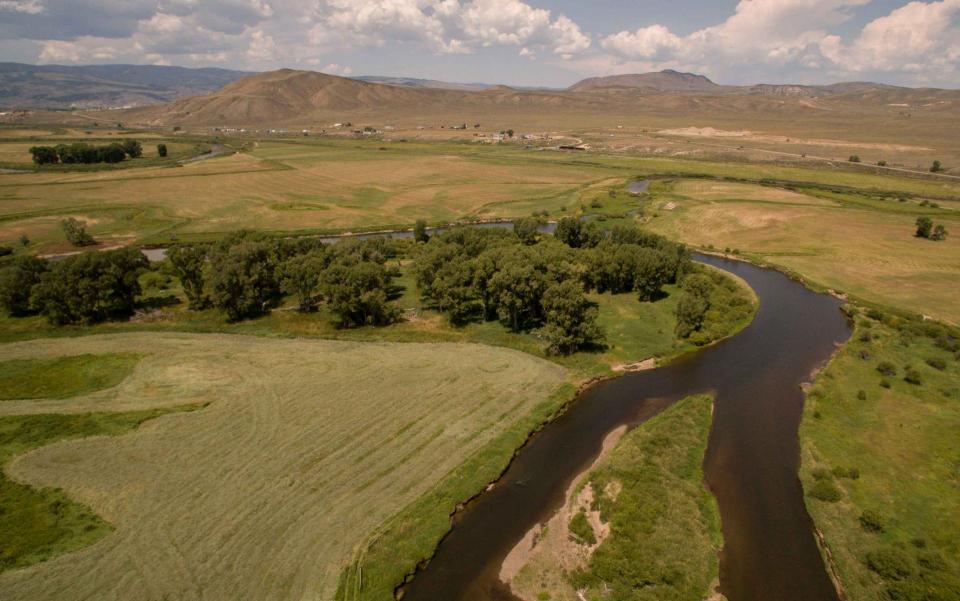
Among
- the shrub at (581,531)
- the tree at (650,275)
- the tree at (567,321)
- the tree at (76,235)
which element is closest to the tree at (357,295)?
the tree at (567,321)

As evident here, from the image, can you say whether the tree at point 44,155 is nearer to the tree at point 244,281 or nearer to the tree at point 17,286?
the tree at point 17,286

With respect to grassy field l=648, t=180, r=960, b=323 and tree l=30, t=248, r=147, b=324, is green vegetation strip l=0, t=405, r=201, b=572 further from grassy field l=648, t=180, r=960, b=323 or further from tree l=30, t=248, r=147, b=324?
grassy field l=648, t=180, r=960, b=323

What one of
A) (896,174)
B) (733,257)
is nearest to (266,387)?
(733,257)

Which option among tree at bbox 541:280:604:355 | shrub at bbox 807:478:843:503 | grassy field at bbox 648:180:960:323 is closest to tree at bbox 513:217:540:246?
grassy field at bbox 648:180:960:323

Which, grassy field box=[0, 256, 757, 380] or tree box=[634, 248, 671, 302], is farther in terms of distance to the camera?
tree box=[634, 248, 671, 302]

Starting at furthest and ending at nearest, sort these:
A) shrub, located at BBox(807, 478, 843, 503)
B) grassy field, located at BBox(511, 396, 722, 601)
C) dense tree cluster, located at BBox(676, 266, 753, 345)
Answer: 1. dense tree cluster, located at BBox(676, 266, 753, 345)
2. shrub, located at BBox(807, 478, 843, 503)
3. grassy field, located at BBox(511, 396, 722, 601)

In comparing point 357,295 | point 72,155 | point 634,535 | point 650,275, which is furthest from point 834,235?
point 72,155

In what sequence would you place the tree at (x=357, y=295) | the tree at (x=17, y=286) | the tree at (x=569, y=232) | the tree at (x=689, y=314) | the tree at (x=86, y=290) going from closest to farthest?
the tree at (x=689, y=314) → the tree at (x=86, y=290) → the tree at (x=357, y=295) → the tree at (x=17, y=286) → the tree at (x=569, y=232)
